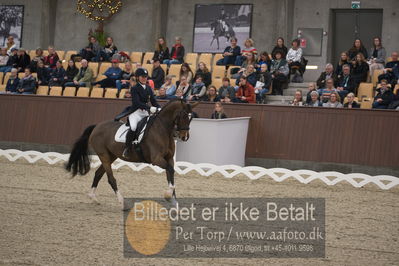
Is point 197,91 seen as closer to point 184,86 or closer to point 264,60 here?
point 184,86

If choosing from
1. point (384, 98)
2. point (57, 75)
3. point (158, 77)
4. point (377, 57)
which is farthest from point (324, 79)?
point (57, 75)

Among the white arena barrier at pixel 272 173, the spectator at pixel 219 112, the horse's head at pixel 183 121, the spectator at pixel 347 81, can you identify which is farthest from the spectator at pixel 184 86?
the horse's head at pixel 183 121

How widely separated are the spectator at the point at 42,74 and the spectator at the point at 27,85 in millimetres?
757

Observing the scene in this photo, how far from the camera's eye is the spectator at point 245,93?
55.0 ft

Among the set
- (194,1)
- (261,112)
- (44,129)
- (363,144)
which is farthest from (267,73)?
(194,1)

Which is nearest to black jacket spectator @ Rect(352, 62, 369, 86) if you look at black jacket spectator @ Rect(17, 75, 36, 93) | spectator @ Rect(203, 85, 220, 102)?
spectator @ Rect(203, 85, 220, 102)

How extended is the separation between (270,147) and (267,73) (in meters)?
2.78

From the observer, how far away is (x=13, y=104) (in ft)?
60.0

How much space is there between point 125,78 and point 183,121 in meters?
9.81

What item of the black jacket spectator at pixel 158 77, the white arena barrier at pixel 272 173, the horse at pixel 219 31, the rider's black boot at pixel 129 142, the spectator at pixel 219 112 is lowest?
the white arena barrier at pixel 272 173

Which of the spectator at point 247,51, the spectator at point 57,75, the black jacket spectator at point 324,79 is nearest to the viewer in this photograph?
the black jacket spectator at point 324,79

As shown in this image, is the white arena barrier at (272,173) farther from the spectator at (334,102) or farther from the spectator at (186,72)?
the spectator at (186,72)

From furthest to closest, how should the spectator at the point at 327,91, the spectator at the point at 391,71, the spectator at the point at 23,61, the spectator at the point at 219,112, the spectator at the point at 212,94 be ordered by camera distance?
the spectator at the point at 23,61 → the spectator at the point at 212,94 → the spectator at the point at 391,71 → the spectator at the point at 327,91 → the spectator at the point at 219,112

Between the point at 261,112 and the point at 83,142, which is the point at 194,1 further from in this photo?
the point at 83,142
